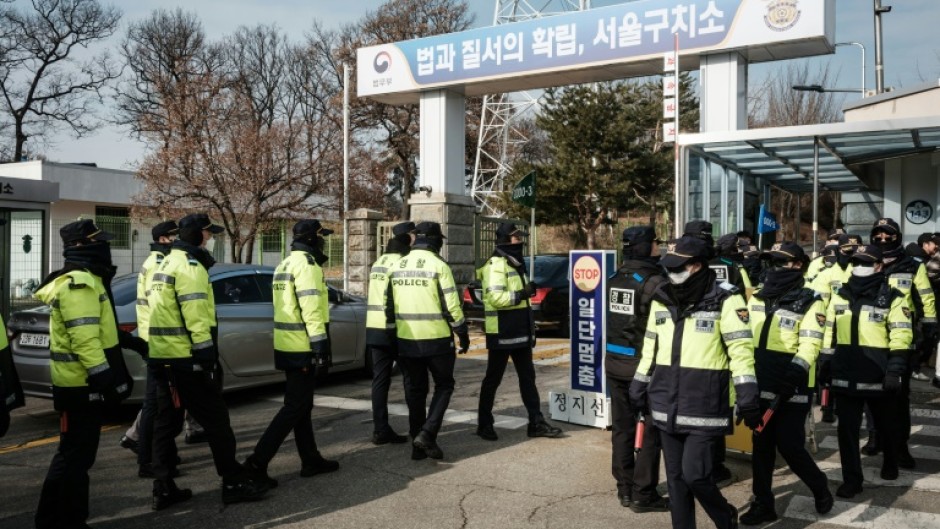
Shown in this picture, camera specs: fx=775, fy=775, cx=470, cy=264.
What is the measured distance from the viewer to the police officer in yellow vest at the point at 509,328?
718 cm

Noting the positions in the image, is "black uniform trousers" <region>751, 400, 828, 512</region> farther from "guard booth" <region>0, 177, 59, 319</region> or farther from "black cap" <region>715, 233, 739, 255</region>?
"guard booth" <region>0, 177, 59, 319</region>

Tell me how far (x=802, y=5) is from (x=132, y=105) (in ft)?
119

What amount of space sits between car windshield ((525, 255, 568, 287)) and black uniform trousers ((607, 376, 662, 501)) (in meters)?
9.30

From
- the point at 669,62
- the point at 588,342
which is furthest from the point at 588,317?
the point at 669,62

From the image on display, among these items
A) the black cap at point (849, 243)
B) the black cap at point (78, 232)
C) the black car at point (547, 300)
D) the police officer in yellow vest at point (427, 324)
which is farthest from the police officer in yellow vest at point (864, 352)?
the black car at point (547, 300)

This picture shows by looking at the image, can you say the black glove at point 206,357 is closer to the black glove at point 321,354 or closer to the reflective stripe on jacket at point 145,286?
the reflective stripe on jacket at point 145,286

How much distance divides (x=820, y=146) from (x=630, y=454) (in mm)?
8160

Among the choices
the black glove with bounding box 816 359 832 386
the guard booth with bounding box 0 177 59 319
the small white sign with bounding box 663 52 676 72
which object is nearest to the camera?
the black glove with bounding box 816 359 832 386

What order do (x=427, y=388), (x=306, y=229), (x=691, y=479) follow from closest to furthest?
1. (x=691, y=479)
2. (x=306, y=229)
3. (x=427, y=388)

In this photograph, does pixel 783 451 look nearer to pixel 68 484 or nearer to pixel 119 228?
pixel 68 484

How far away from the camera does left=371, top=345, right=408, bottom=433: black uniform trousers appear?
711 cm

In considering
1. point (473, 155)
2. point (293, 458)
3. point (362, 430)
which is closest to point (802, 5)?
point (362, 430)

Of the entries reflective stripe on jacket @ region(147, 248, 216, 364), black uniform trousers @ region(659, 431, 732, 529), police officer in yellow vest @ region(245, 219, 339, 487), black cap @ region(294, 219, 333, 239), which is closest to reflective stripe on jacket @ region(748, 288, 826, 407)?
black uniform trousers @ region(659, 431, 732, 529)

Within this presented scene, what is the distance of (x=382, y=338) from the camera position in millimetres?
7164
